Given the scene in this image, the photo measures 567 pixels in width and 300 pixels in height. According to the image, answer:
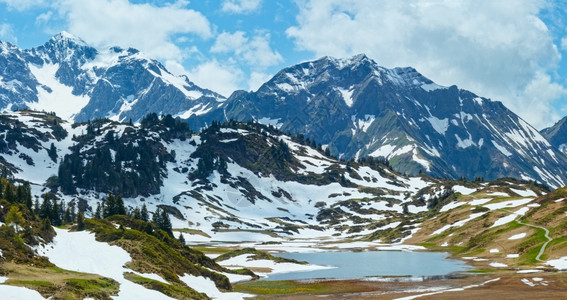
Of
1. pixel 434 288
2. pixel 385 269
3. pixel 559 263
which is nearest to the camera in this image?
pixel 434 288

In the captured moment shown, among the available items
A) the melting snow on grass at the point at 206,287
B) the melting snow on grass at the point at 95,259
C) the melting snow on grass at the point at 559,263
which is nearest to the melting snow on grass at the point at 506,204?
the melting snow on grass at the point at 559,263

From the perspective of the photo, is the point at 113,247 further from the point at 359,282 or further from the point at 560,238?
the point at 560,238

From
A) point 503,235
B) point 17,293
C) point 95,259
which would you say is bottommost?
point 17,293

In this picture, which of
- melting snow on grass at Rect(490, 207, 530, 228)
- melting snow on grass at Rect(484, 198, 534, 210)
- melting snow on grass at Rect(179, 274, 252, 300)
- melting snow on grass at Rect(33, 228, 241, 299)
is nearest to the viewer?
melting snow on grass at Rect(33, 228, 241, 299)

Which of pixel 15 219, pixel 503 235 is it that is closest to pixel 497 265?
pixel 503 235

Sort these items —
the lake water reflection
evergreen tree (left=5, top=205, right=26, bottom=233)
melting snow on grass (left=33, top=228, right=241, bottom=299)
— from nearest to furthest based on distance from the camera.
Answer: melting snow on grass (left=33, top=228, right=241, bottom=299) → evergreen tree (left=5, top=205, right=26, bottom=233) → the lake water reflection

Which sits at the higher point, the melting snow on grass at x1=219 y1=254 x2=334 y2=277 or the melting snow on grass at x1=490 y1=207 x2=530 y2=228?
the melting snow on grass at x1=490 y1=207 x2=530 y2=228

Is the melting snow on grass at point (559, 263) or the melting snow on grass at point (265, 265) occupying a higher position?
the melting snow on grass at point (265, 265)

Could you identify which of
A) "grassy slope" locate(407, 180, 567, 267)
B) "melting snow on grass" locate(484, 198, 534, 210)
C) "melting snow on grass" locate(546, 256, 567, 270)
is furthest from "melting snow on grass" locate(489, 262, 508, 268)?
"melting snow on grass" locate(484, 198, 534, 210)

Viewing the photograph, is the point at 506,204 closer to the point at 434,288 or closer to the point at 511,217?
the point at 511,217

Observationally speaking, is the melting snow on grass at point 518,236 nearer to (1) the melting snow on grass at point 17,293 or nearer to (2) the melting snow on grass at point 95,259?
(2) the melting snow on grass at point 95,259

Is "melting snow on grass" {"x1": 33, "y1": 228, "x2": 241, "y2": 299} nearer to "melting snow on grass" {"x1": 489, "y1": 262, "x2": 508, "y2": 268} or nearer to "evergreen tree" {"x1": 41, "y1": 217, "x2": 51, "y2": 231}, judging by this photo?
"evergreen tree" {"x1": 41, "y1": 217, "x2": 51, "y2": 231}

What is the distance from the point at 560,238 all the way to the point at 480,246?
31261mm

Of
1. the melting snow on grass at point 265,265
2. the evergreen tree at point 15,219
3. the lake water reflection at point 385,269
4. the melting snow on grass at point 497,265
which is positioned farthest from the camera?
the melting snow on grass at point 265,265
